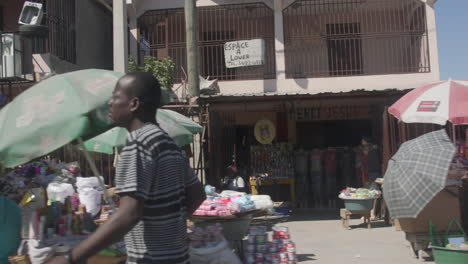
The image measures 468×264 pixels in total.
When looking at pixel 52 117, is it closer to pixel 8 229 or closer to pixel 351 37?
pixel 8 229

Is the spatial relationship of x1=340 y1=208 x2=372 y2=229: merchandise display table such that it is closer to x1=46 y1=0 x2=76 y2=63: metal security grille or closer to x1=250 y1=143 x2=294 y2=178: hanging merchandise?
x1=250 y1=143 x2=294 y2=178: hanging merchandise

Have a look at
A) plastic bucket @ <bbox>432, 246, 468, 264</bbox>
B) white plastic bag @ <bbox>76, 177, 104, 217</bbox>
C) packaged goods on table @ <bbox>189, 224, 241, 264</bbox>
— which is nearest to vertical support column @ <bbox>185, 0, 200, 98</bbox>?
white plastic bag @ <bbox>76, 177, 104, 217</bbox>

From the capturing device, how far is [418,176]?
14.6 ft

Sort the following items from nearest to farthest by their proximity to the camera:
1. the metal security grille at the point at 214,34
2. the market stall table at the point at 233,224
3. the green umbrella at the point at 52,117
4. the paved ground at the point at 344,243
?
Answer: the green umbrella at the point at 52,117 < the market stall table at the point at 233,224 < the paved ground at the point at 344,243 < the metal security grille at the point at 214,34

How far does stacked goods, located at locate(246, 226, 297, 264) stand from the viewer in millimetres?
4672

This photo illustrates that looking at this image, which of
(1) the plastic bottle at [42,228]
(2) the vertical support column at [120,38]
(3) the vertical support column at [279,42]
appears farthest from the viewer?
(3) the vertical support column at [279,42]

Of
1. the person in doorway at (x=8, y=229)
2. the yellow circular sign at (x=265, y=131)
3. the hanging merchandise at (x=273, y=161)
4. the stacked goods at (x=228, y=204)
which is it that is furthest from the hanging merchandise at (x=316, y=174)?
the person in doorway at (x=8, y=229)

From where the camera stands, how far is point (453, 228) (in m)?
5.73

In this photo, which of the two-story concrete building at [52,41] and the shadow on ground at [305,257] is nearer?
the shadow on ground at [305,257]

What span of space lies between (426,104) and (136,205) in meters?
5.16

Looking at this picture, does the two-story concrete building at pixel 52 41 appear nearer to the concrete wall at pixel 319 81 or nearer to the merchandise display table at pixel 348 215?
the concrete wall at pixel 319 81

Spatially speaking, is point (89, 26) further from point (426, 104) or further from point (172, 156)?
point (172, 156)

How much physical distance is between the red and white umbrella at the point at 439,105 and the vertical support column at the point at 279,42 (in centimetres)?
571

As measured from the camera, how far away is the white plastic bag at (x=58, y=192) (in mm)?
4801
